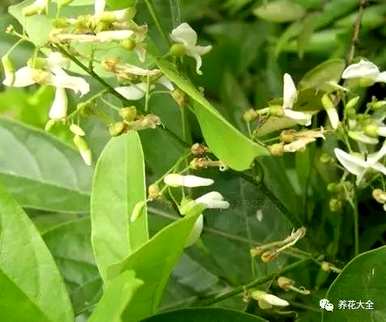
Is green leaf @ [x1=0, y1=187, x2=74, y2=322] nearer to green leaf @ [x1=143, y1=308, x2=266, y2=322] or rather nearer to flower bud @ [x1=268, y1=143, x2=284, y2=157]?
green leaf @ [x1=143, y1=308, x2=266, y2=322]

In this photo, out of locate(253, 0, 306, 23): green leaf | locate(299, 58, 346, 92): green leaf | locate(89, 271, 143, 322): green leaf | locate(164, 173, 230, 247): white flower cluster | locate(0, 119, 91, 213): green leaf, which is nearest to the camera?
locate(89, 271, 143, 322): green leaf

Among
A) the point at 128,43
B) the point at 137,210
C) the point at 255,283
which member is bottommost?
the point at 255,283

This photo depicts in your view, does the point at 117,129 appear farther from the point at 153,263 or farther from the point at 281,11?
the point at 281,11

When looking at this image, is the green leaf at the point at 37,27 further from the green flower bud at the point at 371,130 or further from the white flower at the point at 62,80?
the green flower bud at the point at 371,130

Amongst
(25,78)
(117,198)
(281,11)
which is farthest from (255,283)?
(281,11)

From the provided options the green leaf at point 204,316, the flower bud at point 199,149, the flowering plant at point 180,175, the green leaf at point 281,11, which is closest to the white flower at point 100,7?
the flowering plant at point 180,175

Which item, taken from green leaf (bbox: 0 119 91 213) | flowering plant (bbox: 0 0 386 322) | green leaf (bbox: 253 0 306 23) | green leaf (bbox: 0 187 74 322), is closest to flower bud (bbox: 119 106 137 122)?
flowering plant (bbox: 0 0 386 322)
